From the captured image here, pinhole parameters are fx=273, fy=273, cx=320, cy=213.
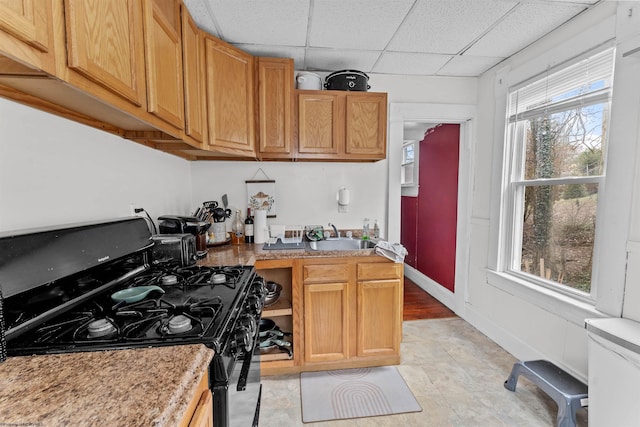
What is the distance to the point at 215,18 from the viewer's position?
1714 mm

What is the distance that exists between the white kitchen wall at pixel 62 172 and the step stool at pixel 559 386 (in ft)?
8.31

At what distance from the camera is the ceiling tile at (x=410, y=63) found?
2209mm

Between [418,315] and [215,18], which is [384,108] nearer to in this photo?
[215,18]

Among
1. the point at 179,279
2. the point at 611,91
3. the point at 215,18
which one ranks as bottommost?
the point at 179,279

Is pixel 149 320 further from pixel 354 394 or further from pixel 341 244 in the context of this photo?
pixel 341 244

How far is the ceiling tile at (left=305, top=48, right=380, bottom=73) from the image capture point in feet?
7.03

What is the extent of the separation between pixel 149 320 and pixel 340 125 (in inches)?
73.6

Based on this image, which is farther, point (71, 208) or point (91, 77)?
point (71, 208)

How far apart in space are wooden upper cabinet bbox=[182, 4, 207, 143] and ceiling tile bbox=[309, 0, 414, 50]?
0.72 m

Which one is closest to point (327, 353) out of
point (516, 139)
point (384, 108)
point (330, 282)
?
point (330, 282)

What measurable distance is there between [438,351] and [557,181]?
5.10 ft

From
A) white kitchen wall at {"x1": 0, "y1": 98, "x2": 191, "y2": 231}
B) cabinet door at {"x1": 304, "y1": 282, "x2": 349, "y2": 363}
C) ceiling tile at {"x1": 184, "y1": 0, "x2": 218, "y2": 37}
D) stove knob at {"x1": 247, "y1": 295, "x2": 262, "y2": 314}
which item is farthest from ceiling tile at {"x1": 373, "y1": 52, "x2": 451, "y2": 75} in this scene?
stove knob at {"x1": 247, "y1": 295, "x2": 262, "y2": 314}

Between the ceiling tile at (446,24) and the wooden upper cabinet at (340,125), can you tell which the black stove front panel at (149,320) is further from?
the ceiling tile at (446,24)

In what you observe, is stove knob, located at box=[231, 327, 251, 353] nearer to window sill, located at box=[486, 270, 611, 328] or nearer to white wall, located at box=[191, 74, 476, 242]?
white wall, located at box=[191, 74, 476, 242]
